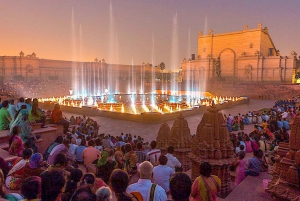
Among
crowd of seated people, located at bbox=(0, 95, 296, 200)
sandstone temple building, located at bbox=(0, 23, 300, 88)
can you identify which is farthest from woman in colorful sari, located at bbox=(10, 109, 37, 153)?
sandstone temple building, located at bbox=(0, 23, 300, 88)

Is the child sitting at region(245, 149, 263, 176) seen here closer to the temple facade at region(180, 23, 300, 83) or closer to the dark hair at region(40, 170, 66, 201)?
the dark hair at region(40, 170, 66, 201)

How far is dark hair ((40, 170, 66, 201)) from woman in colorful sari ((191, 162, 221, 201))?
6.22ft

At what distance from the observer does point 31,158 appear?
14.2 ft

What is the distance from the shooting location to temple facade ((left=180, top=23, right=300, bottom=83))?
4691cm

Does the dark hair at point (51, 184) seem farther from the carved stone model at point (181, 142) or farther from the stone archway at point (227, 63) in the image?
the stone archway at point (227, 63)

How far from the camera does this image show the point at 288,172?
12.8 ft

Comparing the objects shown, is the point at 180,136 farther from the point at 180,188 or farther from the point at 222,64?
the point at 222,64

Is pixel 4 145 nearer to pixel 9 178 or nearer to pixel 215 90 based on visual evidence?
pixel 9 178

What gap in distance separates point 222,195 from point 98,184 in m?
2.97

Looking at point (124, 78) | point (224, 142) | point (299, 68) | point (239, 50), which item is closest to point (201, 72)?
point (239, 50)

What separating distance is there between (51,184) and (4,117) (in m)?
6.32

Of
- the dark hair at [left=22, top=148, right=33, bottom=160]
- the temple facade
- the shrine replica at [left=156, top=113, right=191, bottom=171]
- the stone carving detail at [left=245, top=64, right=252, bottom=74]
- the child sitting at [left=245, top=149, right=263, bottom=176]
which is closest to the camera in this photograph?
the dark hair at [left=22, top=148, right=33, bottom=160]

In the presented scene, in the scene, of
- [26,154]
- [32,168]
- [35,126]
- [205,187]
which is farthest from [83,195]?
[35,126]

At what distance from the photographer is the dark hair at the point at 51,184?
8.41 feet
